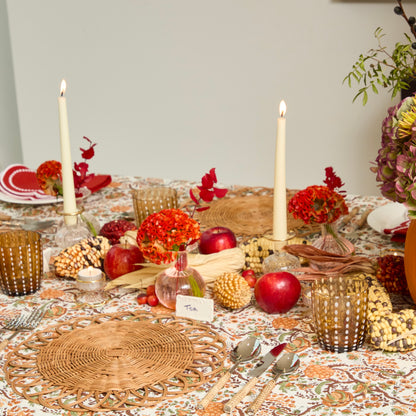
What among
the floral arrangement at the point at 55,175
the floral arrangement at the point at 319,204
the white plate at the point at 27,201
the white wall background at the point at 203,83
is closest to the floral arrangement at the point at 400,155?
the floral arrangement at the point at 319,204

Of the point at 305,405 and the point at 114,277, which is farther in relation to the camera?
the point at 114,277

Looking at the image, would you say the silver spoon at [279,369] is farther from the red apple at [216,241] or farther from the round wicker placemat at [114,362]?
the red apple at [216,241]

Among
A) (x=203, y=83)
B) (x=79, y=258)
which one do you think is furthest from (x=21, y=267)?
(x=203, y=83)

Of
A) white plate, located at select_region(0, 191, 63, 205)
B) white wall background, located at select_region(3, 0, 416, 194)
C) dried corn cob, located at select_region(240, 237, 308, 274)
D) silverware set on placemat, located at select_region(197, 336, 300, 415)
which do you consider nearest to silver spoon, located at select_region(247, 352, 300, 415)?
silverware set on placemat, located at select_region(197, 336, 300, 415)

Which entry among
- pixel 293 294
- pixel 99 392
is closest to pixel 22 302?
pixel 99 392

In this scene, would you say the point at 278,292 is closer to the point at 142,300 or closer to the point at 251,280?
the point at 251,280

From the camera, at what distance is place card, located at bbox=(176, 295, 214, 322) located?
112cm

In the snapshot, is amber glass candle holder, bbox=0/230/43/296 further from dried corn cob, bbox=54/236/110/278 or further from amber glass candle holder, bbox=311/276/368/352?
amber glass candle holder, bbox=311/276/368/352

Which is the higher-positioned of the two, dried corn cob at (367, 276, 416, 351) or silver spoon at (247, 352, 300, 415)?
dried corn cob at (367, 276, 416, 351)

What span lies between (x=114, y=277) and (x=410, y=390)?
622 millimetres

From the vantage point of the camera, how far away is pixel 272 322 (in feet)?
3.68

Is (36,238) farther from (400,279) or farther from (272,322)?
(400,279)

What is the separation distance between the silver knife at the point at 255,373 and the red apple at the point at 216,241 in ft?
1.23

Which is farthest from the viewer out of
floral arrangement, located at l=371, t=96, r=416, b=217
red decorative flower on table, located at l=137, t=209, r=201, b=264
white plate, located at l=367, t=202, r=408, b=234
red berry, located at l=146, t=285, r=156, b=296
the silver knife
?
white plate, located at l=367, t=202, r=408, b=234
